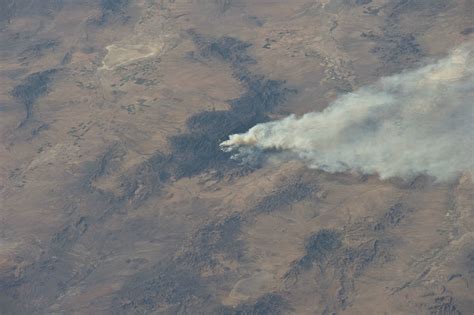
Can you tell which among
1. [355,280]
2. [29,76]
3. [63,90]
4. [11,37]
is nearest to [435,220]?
[355,280]

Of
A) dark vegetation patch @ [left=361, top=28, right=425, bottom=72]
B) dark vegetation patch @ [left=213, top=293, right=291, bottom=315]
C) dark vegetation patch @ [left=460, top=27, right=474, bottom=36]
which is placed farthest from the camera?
dark vegetation patch @ [left=460, top=27, right=474, bottom=36]

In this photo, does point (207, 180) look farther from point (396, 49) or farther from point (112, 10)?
point (112, 10)

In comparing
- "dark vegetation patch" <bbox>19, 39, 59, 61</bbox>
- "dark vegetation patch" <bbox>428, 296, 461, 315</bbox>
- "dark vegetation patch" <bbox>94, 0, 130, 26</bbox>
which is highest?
"dark vegetation patch" <bbox>94, 0, 130, 26</bbox>

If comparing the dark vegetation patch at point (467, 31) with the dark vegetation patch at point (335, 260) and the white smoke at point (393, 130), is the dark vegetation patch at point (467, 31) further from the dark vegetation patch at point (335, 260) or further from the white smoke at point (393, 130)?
the dark vegetation patch at point (335, 260)

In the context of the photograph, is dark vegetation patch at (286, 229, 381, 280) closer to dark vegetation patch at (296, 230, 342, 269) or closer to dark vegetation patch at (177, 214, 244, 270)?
dark vegetation patch at (296, 230, 342, 269)

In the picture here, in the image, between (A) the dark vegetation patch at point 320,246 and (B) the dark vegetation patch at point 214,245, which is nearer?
(A) the dark vegetation patch at point 320,246

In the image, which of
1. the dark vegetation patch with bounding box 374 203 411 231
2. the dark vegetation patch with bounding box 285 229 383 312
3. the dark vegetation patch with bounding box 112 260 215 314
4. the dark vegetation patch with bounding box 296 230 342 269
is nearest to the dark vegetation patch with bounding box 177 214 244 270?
the dark vegetation patch with bounding box 112 260 215 314

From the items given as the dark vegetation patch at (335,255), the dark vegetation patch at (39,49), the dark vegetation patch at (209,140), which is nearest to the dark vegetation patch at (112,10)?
the dark vegetation patch at (39,49)
